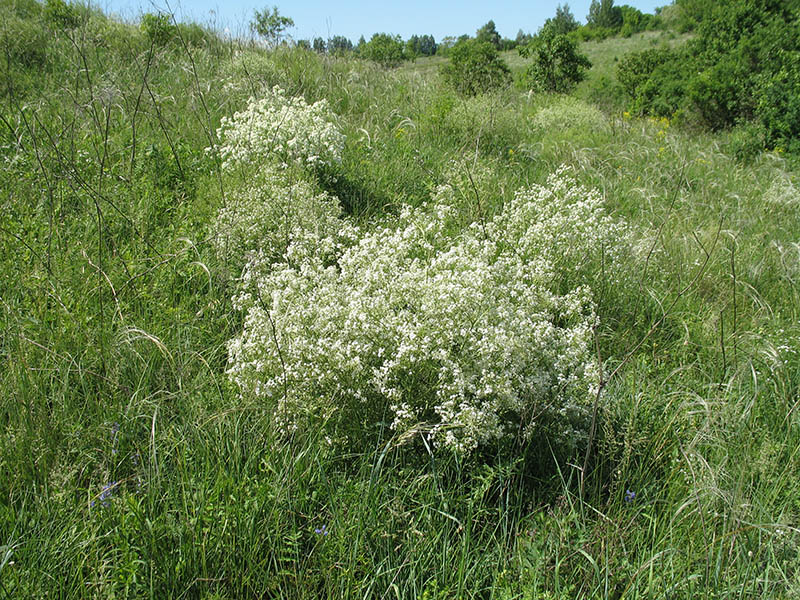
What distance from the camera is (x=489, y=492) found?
100.0 inches

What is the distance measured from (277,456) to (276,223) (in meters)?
2.13

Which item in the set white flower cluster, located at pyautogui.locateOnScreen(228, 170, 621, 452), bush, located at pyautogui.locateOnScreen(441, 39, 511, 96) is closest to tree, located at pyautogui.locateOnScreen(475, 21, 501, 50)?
bush, located at pyautogui.locateOnScreen(441, 39, 511, 96)

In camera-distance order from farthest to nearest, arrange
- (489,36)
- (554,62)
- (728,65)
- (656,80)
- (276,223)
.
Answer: (489,36)
(656,80)
(554,62)
(728,65)
(276,223)

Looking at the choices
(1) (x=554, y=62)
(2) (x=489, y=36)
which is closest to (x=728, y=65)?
(1) (x=554, y=62)

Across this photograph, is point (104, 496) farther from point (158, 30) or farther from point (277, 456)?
point (158, 30)

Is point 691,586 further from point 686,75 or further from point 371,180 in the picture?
point 686,75

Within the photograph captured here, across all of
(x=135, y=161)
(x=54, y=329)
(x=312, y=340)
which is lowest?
(x=312, y=340)

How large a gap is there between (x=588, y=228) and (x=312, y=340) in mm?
2362

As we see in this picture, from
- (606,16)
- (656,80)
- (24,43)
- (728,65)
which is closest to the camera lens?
(24,43)

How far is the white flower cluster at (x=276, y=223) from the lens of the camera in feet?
12.9

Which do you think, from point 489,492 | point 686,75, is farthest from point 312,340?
point 686,75

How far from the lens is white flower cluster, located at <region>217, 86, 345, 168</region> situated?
16.3ft

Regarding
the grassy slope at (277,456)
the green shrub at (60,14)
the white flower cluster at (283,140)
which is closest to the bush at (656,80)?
the grassy slope at (277,456)

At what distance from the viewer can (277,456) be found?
7.79ft
